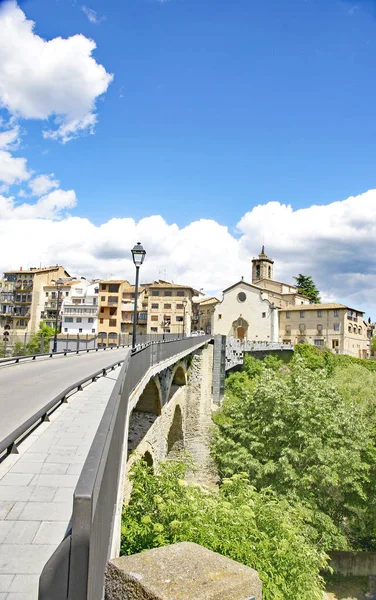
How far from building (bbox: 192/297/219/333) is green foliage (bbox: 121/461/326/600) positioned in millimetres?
74788

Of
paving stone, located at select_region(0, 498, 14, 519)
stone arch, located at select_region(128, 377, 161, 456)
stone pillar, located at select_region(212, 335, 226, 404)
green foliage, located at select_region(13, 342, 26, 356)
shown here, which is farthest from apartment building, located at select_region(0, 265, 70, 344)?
paving stone, located at select_region(0, 498, 14, 519)

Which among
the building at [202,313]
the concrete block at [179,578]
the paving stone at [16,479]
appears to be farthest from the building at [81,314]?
the concrete block at [179,578]

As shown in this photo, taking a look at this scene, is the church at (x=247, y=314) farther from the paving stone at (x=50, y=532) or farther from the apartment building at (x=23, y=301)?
the paving stone at (x=50, y=532)

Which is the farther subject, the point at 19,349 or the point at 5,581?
the point at 19,349

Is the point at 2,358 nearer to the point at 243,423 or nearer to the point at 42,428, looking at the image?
the point at 42,428

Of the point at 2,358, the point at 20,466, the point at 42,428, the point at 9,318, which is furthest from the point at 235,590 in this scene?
the point at 9,318

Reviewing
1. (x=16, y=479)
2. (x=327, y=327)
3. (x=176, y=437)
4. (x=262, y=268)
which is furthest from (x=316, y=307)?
(x=16, y=479)

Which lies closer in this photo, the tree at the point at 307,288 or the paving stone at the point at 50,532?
the paving stone at the point at 50,532

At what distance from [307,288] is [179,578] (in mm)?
96043

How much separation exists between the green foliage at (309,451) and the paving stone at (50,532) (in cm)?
1764

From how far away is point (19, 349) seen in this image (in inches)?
743

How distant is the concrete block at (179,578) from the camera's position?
2.50 meters

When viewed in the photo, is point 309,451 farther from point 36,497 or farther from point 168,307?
point 168,307

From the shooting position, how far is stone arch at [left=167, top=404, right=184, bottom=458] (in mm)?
31611
